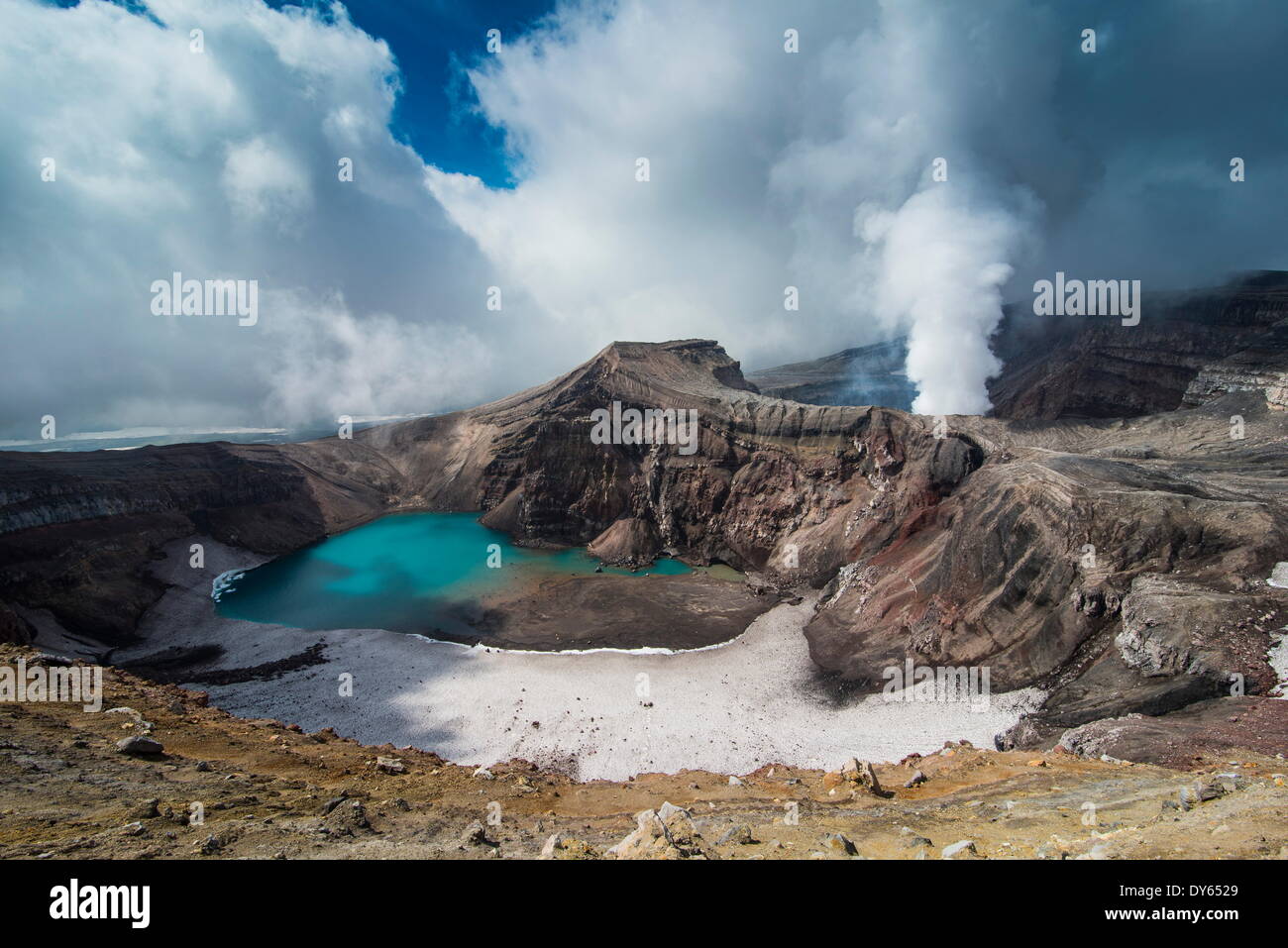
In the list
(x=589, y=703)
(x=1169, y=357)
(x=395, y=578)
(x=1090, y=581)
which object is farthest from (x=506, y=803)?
(x=1169, y=357)

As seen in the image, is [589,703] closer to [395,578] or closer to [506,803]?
[506,803]

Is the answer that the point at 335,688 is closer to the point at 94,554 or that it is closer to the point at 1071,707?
the point at 94,554

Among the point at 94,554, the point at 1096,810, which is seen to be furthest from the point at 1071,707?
the point at 94,554

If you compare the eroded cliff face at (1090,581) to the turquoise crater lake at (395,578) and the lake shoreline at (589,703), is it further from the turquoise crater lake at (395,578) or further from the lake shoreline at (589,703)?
the turquoise crater lake at (395,578)

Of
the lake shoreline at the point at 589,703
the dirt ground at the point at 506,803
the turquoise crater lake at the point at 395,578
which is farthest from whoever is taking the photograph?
the turquoise crater lake at the point at 395,578

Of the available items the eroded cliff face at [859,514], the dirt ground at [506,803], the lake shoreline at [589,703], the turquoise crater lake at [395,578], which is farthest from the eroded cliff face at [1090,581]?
the turquoise crater lake at [395,578]

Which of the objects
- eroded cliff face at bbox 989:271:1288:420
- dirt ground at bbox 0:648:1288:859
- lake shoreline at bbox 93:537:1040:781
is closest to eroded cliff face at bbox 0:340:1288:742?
lake shoreline at bbox 93:537:1040:781
